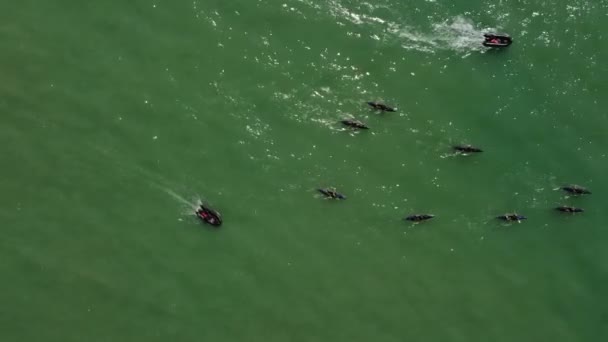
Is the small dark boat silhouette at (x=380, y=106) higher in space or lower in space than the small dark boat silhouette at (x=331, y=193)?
higher

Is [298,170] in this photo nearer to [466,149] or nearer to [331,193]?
[331,193]

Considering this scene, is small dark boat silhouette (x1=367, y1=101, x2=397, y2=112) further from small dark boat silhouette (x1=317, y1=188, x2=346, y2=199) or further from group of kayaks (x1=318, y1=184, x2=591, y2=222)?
small dark boat silhouette (x1=317, y1=188, x2=346, y2=199)

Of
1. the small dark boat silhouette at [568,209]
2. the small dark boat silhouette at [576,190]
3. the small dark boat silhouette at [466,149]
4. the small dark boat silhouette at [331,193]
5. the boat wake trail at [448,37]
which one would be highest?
the boat wake trail at [448,37]

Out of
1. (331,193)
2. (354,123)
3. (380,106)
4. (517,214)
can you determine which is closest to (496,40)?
(380,106)

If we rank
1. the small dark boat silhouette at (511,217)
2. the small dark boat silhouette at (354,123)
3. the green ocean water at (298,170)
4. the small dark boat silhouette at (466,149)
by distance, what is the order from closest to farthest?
the green ocean water at (298,170) → the small dark boat silhouette at (354,123) → the small dark boat silhouette at (466,149) → the small dark boat silhouette at (511,217)

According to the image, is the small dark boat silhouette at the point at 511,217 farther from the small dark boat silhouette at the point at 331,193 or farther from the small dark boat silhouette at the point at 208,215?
the small dark boat silhouette at the point at 208,215

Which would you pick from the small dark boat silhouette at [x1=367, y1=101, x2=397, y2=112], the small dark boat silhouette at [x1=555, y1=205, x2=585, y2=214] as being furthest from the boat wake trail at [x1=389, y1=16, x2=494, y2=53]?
the small dark boat silhouette at [x1=555, y1=205, x2=585, y2=214]

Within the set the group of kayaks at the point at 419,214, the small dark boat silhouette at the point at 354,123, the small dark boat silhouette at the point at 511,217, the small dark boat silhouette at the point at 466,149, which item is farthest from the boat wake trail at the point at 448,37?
the small dark boat silhouette at the point at 511,217

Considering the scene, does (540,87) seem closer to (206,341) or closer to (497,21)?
(497,21)
